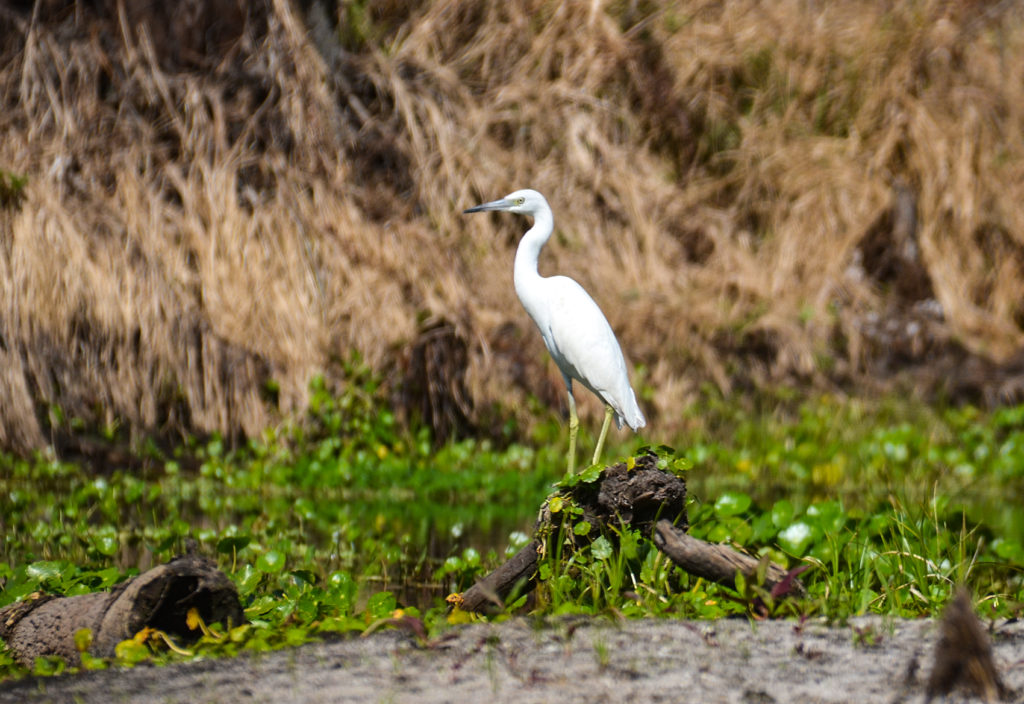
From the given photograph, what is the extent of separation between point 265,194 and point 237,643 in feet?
19.0

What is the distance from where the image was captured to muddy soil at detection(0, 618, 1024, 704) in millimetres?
2641

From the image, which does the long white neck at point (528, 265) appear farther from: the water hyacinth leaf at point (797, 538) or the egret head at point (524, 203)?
the water hyacinth leaf at point (797, 538)

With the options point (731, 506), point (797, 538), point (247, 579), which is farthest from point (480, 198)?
point (247, 579)

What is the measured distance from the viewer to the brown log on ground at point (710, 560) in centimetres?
360

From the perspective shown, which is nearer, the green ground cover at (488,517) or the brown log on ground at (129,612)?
the brown log on ground at (129,612)

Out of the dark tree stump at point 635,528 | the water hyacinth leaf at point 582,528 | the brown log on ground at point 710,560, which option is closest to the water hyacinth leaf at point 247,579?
the dark tree stump at point 635,528

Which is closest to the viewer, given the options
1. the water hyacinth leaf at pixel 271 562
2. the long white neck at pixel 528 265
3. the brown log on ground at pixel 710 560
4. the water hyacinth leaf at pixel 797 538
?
the brown log on ground at pixel 710 560

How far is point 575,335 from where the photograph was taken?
512 cm

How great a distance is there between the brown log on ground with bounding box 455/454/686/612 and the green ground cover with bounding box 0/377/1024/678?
6cm

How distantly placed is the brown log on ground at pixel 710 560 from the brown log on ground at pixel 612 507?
8.7 inches

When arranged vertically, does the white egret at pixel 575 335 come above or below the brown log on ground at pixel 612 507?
above

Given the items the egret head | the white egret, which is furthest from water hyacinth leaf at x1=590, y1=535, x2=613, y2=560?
the egret head

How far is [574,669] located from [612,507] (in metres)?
1.17

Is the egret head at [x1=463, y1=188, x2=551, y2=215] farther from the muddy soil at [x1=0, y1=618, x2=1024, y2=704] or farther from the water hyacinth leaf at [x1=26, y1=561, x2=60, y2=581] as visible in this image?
the muddy soil at [x1=0, y1=618, x2=1024, y2=704]
